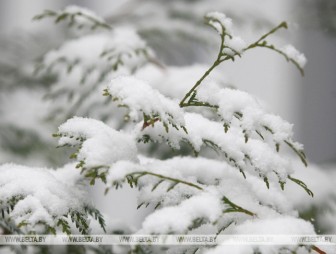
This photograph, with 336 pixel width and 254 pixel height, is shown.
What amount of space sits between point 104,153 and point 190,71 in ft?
2.90

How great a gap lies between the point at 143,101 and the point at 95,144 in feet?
0.27

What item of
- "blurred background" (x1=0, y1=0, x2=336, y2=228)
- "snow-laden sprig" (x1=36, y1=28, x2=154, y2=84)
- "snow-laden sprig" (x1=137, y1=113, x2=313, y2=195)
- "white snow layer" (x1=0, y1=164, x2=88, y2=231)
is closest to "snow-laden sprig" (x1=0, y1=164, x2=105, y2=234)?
"white snow layer" (x1=0, y1=164, x2=88, y2=231)

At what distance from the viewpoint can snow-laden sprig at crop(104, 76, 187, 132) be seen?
25.7 inches

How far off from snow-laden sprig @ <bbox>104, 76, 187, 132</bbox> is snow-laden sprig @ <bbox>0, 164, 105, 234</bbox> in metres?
0.16

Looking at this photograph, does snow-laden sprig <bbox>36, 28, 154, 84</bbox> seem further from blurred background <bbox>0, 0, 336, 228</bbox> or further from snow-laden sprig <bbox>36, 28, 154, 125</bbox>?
blurred background <bbox>0, 0, 336, 228</bbox>

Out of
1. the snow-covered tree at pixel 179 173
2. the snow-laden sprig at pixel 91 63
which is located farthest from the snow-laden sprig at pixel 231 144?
the snow-laden sprig at pixel 91 63

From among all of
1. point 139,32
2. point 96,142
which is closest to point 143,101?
point 96,142

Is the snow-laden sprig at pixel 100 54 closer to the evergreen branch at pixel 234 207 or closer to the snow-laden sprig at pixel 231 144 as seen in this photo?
the snow-laden sprig at pixel 231 144

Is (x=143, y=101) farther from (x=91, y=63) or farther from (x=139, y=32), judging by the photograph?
(x=139, y=32)

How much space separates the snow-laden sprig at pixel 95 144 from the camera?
2.07 feet

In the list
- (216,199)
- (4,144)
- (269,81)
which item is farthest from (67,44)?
(269,81)

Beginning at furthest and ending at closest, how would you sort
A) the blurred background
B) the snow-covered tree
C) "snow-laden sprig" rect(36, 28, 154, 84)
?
the blurred background < "snow-laden sprig" rect(36, 28, 154, 84) < the snow-covered tree

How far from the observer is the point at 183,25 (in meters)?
1.79

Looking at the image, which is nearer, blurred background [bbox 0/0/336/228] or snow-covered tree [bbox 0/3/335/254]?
snow-covered tree [bbox 0/3/335/254]
